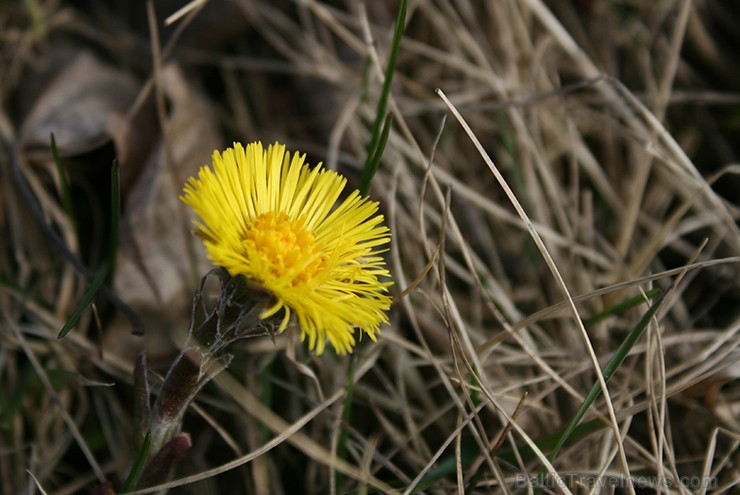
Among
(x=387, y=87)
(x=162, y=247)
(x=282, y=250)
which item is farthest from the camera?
(x=162, y=247)

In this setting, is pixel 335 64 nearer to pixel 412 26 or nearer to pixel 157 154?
pixel 412 26

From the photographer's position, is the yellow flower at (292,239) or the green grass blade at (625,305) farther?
the green grass blade at (625,305)

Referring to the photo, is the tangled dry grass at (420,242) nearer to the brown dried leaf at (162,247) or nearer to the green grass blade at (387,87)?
the brown dried leaf at (162,247)

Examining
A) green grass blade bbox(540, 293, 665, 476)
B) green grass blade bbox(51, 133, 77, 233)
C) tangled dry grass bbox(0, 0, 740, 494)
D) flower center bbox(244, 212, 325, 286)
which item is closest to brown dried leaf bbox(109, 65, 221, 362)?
tangled dry grass bbox(0, 0, 740, 494)

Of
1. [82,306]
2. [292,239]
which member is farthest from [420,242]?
[82,306]

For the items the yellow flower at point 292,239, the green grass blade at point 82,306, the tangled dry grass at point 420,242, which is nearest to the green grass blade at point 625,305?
the tangled dry grass at point 420,242

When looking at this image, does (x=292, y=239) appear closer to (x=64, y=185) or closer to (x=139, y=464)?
(x=139, y=464)

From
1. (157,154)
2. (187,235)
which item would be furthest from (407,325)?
(157,154)

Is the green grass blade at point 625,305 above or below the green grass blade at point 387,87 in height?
below
